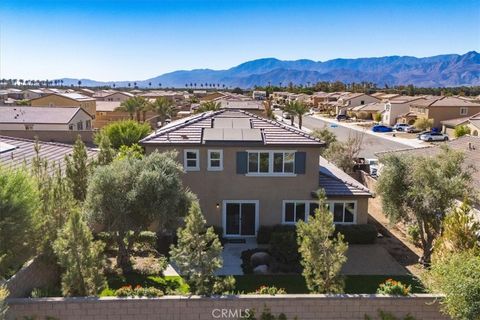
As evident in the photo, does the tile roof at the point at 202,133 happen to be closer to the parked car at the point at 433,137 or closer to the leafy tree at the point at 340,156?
the leafy tree at the point at 340,156

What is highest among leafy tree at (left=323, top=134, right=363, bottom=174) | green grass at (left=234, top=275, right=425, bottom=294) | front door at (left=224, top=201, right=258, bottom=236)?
leafy tree at (left=323, top=134, right=363, bottom=174)

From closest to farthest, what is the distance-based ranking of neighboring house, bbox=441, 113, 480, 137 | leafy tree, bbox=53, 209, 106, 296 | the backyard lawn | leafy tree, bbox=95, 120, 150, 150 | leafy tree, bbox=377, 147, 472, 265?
leafy tree, bbox=53, 209, 106, 296, the backyard lawn, leafy tree, bbox=377, 147, 472, 265, leafy tree, bbox=95, 120, 150, 150, neighboring house, bbox=441, 113, 480, 137

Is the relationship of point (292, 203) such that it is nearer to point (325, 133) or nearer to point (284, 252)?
point (284, 252)

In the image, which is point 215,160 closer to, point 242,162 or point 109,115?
point 242,162

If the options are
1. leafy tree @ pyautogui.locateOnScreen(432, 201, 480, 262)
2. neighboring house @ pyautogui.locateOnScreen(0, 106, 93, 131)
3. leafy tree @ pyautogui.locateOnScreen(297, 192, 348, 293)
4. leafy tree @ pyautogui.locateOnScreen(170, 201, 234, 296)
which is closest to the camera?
leafy tree @ pyautogui.locateOnScreen(170, 201, 234, 296)

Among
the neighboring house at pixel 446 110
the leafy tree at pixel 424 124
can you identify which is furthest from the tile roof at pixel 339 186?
the neighboring house at pixel 446 110

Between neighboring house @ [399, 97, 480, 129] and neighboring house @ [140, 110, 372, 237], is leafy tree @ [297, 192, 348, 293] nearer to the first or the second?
neighboring house @ [140, 110, 372, 237]

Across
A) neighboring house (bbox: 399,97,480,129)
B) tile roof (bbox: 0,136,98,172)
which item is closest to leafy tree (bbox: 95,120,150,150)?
tile roof (bbox: 0,136,98,172)
